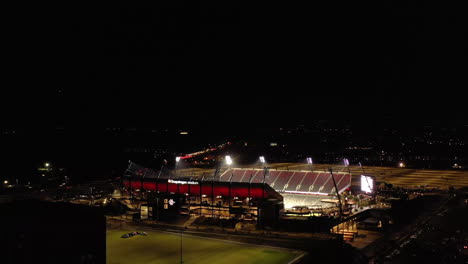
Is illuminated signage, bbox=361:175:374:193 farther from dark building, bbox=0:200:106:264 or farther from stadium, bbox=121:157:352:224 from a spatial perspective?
dark building, bbox=0:200:106:264

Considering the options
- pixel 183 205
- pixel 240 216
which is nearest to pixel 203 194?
pixel 183 205

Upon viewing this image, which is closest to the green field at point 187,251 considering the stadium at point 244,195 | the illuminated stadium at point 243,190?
the stadium at point 244,195

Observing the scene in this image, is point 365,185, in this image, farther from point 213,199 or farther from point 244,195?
point 213,199

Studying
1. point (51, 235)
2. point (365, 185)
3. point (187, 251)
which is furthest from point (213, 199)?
point (51, 235)

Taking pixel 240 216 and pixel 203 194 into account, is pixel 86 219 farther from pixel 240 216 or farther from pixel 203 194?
pixel 203 194

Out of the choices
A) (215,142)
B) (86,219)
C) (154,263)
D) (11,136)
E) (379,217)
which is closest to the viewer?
(86,219)

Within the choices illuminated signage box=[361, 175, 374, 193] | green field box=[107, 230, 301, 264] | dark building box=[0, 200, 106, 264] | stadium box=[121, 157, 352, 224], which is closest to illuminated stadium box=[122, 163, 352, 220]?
stadium box=[121, 157, 352, 224]

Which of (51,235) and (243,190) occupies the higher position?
(243,190)
